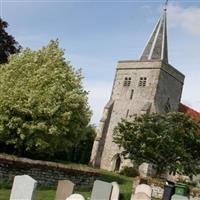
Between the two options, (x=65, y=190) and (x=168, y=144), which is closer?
(x=65, y=190)

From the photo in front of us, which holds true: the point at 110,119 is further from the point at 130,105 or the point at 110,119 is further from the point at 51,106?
the point at 51,106

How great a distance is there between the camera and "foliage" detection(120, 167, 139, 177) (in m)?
50.8

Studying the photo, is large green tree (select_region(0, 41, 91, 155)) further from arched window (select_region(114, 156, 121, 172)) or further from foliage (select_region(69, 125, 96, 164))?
foliage (select_region(69, 125, 96, 164))

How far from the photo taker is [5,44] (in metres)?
42.6

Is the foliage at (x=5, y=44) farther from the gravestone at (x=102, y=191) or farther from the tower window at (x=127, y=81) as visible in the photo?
the gravestone at (x=102, y=191)

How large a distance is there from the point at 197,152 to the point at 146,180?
14.8 meters

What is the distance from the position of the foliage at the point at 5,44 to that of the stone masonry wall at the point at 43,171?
20892 mm

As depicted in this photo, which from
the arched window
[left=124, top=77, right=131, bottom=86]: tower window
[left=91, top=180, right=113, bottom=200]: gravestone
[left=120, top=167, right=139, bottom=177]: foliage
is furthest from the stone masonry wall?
[left=124, top=77, right=131, bottom=86]: tower window

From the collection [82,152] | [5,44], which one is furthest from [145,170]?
[5,44]

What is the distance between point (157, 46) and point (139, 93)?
6.33 metres

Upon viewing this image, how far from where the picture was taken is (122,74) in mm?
60531

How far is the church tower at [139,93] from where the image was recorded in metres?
57.1

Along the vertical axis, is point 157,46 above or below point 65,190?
above

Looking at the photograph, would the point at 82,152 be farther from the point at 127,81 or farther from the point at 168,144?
the point at 168,144
